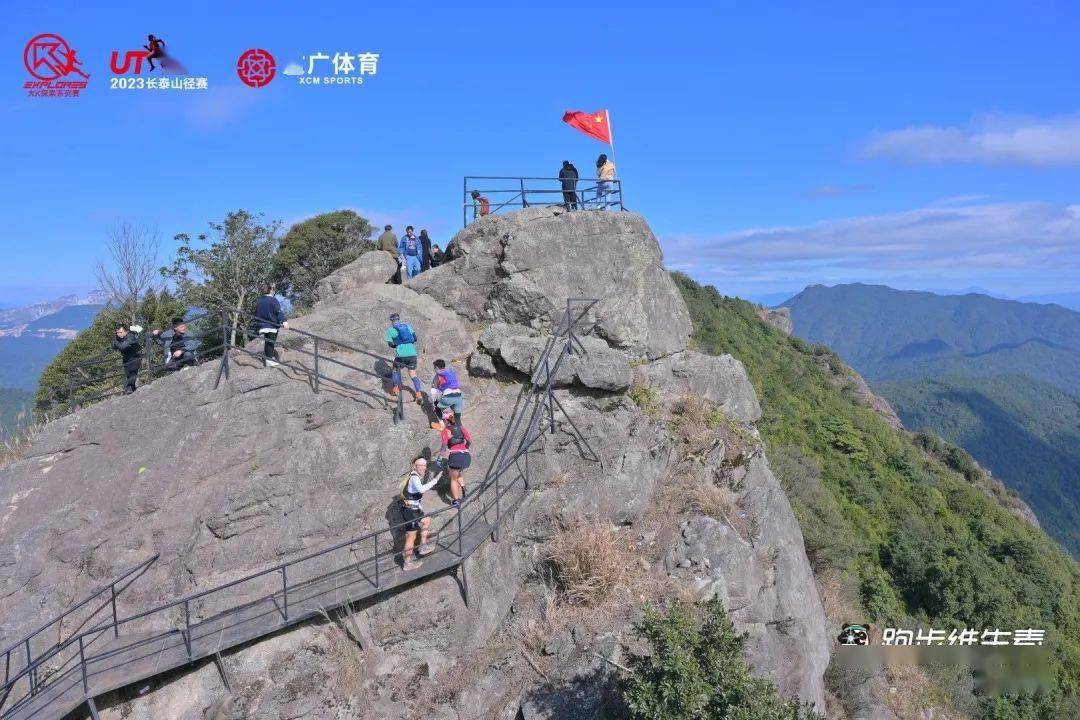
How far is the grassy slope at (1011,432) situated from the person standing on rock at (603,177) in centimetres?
11998

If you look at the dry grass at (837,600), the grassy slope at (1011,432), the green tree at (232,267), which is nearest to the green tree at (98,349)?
the green tree at (232,267)

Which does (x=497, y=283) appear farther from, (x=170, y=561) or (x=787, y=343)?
(x=787, y=343)

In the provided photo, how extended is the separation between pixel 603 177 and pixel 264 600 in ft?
44.2

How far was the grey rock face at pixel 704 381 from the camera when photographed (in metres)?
15.1

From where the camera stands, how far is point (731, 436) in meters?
14.3

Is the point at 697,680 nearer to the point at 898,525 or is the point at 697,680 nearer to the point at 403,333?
the point at 403,333

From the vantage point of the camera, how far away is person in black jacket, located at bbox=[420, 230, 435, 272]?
18656mm

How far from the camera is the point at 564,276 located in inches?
626

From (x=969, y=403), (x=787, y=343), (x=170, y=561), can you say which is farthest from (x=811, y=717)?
(x=969, y=403)

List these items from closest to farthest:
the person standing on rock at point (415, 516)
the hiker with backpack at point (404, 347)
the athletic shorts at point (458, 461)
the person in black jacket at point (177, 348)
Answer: the person standing on rock at point (415, 516), the athletic shorts at point (458, 461), the hiker with backpack at point (404, 347), the person in black jacket at point (177, 348)

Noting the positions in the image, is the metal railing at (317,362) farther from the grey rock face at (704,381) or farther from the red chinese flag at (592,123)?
the red chinese flag at (592,123)

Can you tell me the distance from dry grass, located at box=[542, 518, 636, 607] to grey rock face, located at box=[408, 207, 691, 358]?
5.95 m

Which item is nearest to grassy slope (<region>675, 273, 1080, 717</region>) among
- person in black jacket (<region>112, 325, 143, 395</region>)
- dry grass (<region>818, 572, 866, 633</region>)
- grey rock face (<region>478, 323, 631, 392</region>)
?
dry grass (<region>818, 572, 866, 633</region>)

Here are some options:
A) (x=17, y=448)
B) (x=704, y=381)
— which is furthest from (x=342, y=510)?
(x=17, y=448)
